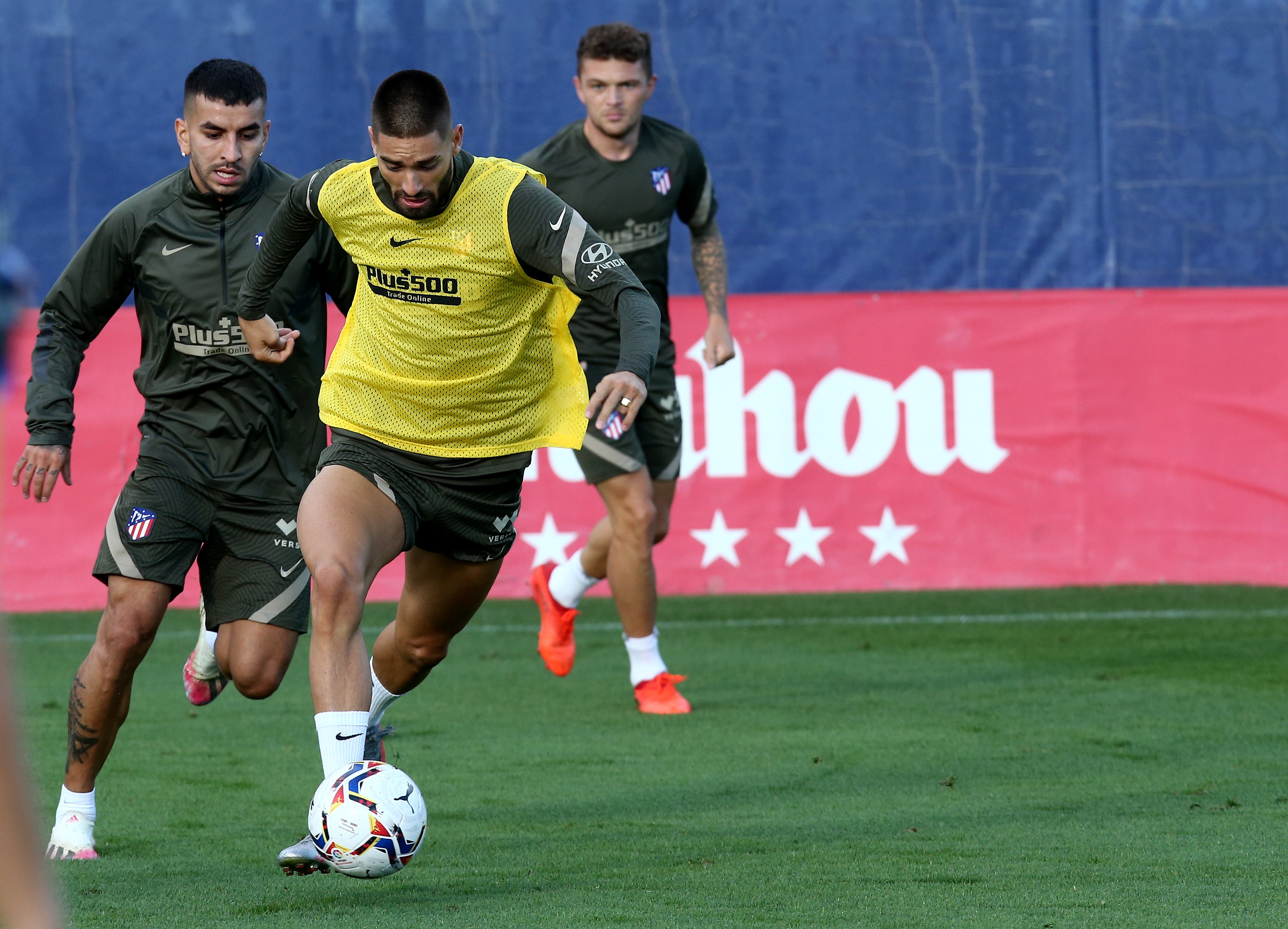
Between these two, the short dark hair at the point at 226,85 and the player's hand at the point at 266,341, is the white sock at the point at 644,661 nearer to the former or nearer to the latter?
the player's hand at the point at 266,341

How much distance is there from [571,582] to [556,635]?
29 cm

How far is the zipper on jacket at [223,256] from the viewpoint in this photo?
16.9 feet

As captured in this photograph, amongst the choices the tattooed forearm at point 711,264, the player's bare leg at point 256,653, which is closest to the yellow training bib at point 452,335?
the player's bare leg at point 256,653

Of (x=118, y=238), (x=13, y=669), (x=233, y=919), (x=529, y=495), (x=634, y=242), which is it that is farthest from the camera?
(x=529, y=495)

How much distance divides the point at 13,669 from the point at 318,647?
9.27 ft

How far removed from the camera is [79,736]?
4.92 meters

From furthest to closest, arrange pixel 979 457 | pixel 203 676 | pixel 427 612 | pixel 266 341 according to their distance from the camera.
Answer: pixel 979 457
pixel 203 676
pixel 427 612
pixel 266 341

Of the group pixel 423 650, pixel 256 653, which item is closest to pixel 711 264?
pixel 423 650

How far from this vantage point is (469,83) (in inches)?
467

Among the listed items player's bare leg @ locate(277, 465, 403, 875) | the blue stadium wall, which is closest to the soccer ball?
player's bare leg @ locate(277, 465, 403, 875)

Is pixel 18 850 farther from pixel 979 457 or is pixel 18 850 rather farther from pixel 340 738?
pixel 979 457

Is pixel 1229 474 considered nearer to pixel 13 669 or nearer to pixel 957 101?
pixel 957 101

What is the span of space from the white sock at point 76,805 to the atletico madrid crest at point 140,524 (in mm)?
704

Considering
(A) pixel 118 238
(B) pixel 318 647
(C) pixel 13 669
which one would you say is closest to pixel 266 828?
(B) pixel 318 647
